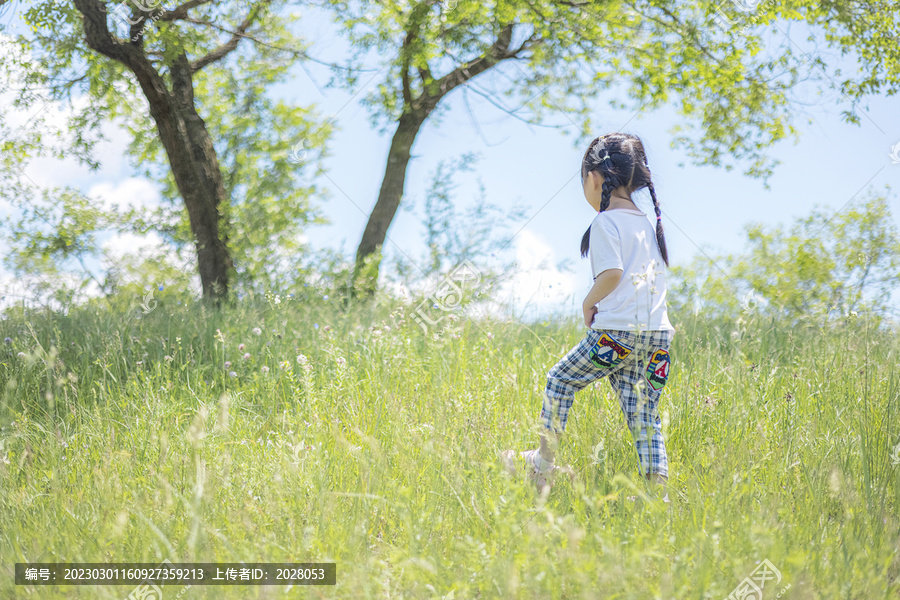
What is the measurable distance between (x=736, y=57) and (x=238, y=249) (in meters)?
7.46

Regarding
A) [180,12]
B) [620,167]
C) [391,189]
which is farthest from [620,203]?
[180,12]

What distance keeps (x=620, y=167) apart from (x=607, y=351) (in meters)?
0.95

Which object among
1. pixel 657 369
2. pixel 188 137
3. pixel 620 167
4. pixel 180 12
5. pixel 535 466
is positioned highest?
pixel 180 12

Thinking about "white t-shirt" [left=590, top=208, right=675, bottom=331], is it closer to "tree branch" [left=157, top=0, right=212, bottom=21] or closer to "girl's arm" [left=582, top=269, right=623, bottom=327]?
"girl's arm" [left=582, top=269, right=623, bottom=327]

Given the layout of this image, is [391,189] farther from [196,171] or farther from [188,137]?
[188,137]

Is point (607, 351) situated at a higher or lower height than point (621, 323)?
lower

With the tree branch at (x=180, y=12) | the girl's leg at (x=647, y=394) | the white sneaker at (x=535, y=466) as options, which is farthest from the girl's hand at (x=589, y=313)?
the tree branch at (x=180, y=12)

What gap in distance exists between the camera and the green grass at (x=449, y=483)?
1.86m

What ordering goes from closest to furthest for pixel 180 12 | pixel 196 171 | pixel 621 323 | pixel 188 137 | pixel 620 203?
pixel 621 323 < pixel 620 203 < pixel 180 12 < pixel 188 137 < pixel 196 171

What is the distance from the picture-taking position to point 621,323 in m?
2.75

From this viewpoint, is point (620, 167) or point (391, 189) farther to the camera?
point (391, 189)

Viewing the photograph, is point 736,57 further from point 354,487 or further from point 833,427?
point 354,487

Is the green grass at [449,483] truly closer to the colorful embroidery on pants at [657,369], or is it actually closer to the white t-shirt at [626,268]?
the colorful embroidery on pants at [657,369]

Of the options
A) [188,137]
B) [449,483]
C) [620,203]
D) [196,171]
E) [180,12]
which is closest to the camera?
[449,483]
